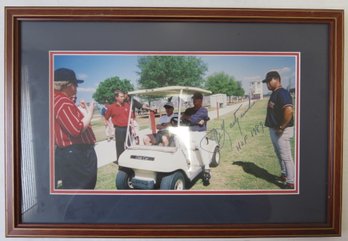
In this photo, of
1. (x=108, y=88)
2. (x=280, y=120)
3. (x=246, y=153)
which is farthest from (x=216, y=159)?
(x=108, y=88)

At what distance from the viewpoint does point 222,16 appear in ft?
2.16

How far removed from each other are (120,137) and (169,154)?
12cm

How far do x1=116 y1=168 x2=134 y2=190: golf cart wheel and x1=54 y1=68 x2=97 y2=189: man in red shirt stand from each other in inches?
2.1

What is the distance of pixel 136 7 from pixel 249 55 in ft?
0.91

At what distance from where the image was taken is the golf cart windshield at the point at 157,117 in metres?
0.66

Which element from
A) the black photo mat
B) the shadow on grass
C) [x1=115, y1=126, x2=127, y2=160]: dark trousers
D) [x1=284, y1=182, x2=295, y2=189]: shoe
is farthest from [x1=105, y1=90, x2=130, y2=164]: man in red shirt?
[x1=284, y1=182, x2=295, y2=189]: shoe

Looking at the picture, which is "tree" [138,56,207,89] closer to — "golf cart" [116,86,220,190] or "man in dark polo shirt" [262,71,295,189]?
"golf cart" [116,86,220,190]

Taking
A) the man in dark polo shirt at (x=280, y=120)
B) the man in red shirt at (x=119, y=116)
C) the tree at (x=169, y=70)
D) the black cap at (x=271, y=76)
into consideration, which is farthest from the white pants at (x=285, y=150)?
the man in red shirt at (x=119, y=116)

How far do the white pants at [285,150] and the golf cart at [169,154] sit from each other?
13 cm

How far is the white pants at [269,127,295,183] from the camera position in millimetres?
671

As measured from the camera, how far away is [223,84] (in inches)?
26.3

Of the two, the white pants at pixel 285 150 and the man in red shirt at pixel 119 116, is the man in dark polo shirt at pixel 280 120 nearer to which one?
the white pants at pixel 285 150

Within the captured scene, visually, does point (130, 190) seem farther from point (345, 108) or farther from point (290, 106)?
point (345, 108)

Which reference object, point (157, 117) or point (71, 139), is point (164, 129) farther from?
point (71, 139)
